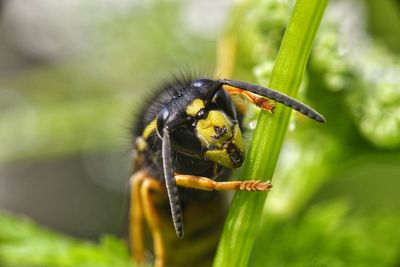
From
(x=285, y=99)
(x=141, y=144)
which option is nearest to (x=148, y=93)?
(x=141, y=144)

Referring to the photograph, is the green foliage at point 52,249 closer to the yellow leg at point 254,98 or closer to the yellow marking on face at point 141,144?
the yellow marking on face at point 141,144

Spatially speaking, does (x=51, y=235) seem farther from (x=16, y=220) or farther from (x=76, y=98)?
(x=76, y=98)

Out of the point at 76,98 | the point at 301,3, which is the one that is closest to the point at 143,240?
the point at 301,3

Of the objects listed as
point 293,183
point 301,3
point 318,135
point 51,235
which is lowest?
point 51,235

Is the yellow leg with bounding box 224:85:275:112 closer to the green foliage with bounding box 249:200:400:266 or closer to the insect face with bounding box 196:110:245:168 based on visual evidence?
the insect face with bounding box 196:110:245:168

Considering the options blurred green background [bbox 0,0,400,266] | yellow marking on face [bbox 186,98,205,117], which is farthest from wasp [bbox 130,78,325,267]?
blurred green background [bbox 0,0,400,266]

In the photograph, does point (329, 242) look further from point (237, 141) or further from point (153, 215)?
point (237, 141)
